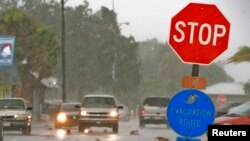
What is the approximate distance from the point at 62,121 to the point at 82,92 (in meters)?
61.8

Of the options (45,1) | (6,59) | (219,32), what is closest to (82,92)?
(45,1)

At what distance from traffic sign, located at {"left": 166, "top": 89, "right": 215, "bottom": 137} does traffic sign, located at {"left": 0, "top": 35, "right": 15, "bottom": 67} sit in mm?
39178

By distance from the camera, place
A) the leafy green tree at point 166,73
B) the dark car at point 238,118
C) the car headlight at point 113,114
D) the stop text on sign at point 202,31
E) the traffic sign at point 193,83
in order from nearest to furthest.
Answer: the stop text on sign at point 202,31 → the traffic sign at point 193,83 → the dark car at point 238,118 → the car headlight at point 113,114 → the leafy green tree at point 166,73

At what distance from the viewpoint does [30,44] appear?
2458 inches

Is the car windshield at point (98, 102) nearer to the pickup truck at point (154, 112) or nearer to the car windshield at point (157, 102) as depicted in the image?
the pickup truck at point (154, 112)

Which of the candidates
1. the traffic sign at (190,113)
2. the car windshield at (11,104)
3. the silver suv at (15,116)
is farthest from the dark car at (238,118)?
the car windshield at (11,104)

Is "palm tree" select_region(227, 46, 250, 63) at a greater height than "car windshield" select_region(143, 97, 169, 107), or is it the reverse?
"palm tree" select_region(227, 46, 250, 63)

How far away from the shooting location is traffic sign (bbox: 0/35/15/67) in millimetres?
48125

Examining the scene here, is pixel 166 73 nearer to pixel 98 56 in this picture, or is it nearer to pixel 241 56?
pixel 98 56

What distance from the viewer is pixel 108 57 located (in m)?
99.4

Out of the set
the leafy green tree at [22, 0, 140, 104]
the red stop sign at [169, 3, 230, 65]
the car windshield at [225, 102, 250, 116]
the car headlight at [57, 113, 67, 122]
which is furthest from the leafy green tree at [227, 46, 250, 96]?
the leafy green tree at [22, 0, 140, 104]

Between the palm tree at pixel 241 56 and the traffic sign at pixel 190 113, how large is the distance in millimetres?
32281

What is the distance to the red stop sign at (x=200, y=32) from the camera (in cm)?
991

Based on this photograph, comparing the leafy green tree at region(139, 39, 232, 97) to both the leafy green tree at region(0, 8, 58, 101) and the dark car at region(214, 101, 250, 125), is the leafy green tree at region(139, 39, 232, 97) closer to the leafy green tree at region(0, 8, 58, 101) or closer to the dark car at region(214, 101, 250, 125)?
the leafy green tree at region(0, 8, 58, 101)
